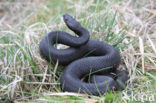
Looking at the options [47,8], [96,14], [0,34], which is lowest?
[0,34]

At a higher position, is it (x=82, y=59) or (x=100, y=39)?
(x=100, y=39)

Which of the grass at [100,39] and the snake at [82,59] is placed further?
the snake at [82,59]

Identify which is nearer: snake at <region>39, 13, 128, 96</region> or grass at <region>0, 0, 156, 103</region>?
grass at <region>0, 0, 156, 103</region>

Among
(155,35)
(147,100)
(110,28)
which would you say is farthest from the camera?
(155,35)

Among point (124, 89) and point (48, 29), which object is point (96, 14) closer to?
point (48, 29)

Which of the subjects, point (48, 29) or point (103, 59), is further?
point (48, 29)

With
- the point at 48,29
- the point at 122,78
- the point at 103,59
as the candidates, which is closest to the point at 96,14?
the point at 48,29

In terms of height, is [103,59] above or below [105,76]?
above

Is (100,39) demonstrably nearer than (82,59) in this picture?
No
